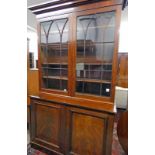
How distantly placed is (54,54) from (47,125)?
109 cm

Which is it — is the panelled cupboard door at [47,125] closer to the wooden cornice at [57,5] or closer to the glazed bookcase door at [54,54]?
the glazed bookcase door at [54,54]

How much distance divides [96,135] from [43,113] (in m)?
0.87

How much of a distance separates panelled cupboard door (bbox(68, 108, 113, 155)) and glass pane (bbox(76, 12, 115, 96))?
303mm

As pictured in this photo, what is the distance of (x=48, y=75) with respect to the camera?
6.97 feet

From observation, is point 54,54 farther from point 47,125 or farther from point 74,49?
point 47,125

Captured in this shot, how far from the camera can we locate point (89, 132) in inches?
65.5

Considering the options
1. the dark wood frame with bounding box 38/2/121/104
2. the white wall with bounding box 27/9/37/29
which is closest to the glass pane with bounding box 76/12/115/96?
the dark wood frame with bounding box 38/2/121/104

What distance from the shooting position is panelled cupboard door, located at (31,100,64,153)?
6.15 feet

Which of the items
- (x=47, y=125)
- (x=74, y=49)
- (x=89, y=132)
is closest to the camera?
(x=89, y=132)

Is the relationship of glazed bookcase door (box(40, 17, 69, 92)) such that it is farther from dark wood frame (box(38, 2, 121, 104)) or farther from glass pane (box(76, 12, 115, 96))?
glass pane (box(76, 12, 115, 96))

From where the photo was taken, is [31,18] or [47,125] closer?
[47,125]

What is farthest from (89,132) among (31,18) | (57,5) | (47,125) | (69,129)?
(31,18)

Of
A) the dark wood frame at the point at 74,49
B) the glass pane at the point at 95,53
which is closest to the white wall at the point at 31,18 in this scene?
the dark wood frame at the point at 74,49
